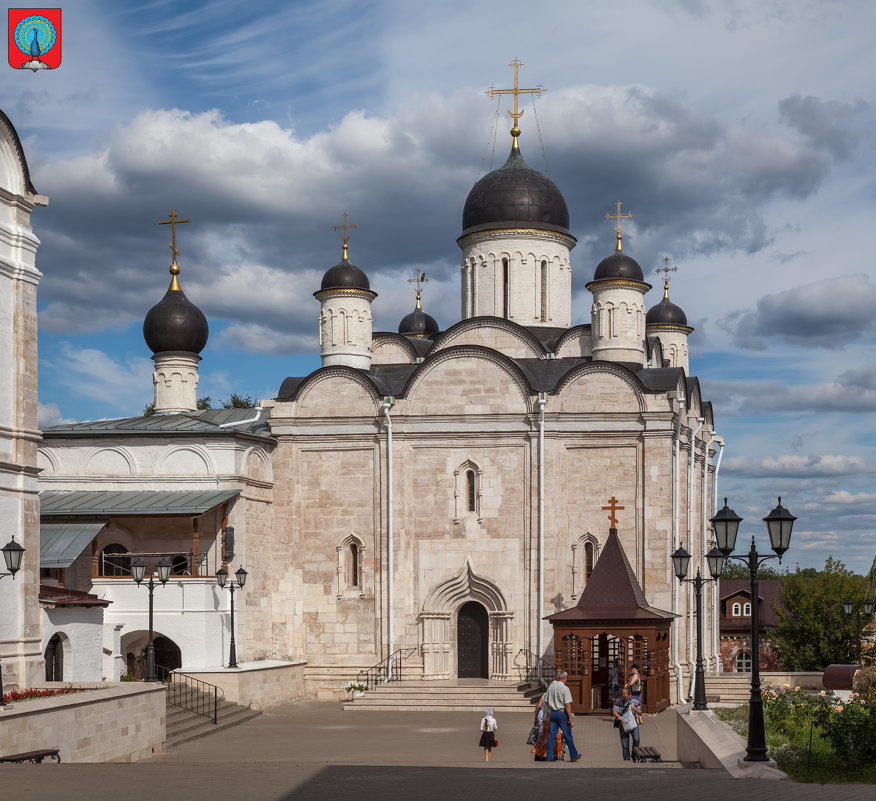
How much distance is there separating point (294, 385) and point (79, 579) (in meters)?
6.92

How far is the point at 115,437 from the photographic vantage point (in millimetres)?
30109

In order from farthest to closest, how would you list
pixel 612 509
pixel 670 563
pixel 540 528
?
pixel 540 528, pixel 670 563, pixel 612 509

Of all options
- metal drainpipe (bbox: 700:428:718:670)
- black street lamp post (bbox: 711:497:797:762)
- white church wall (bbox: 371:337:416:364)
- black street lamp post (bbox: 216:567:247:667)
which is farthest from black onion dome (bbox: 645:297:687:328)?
black street lamp post (bbox: 711:497:797:762)

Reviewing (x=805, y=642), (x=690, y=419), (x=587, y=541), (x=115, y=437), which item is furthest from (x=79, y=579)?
(x=805, y=642)

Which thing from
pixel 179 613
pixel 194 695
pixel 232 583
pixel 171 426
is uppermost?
pixel 171 426

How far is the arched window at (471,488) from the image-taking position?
30.6 m

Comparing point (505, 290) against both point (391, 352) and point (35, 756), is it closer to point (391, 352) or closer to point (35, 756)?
point (391, 352)

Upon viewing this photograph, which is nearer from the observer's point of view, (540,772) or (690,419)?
(540,772)

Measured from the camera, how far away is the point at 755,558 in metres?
14.2

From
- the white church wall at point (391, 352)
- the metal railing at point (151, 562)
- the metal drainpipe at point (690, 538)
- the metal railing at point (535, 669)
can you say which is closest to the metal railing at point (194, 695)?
the metal railing at point (151, 562)

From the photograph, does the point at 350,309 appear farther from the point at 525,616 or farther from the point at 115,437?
the point at 525,616

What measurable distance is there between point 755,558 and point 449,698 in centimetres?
1482

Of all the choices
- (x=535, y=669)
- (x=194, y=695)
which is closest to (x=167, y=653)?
(x=194, y=695)

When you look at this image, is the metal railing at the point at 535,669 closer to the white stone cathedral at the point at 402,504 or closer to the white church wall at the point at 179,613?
the white stone cathedral at the point at 402,504
